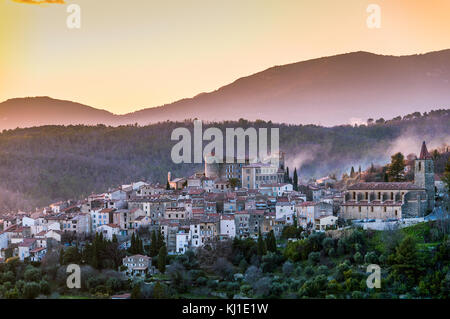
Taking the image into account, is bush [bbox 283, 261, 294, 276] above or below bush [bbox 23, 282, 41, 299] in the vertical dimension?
above

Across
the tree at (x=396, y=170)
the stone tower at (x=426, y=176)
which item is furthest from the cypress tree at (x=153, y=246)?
the tree at (x=396, y=170)

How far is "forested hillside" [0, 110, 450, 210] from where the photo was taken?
38031 millimetres

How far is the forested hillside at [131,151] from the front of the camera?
38031 millimetres

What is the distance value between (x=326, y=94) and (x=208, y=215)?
33.6 meters

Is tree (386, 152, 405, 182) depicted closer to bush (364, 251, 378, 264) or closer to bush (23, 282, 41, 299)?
bush (364, 251, 378, 264)

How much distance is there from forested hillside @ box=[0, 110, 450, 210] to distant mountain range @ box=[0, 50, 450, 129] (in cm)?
124

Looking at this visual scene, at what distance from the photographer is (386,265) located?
18797 millimetres

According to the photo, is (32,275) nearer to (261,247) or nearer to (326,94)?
(261,247)

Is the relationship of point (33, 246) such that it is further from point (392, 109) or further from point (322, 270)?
point (392, 109)

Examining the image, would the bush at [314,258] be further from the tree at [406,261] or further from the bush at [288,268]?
the tree at [406,261]

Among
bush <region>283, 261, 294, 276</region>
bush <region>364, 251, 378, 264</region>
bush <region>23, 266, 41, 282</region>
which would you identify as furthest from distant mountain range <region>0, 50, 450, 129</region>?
bush <region>364, 251, 378, 264</region>

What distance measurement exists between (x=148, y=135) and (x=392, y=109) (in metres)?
17.8

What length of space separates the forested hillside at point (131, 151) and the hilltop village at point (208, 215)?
410 inches

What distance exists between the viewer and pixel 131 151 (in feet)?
148
